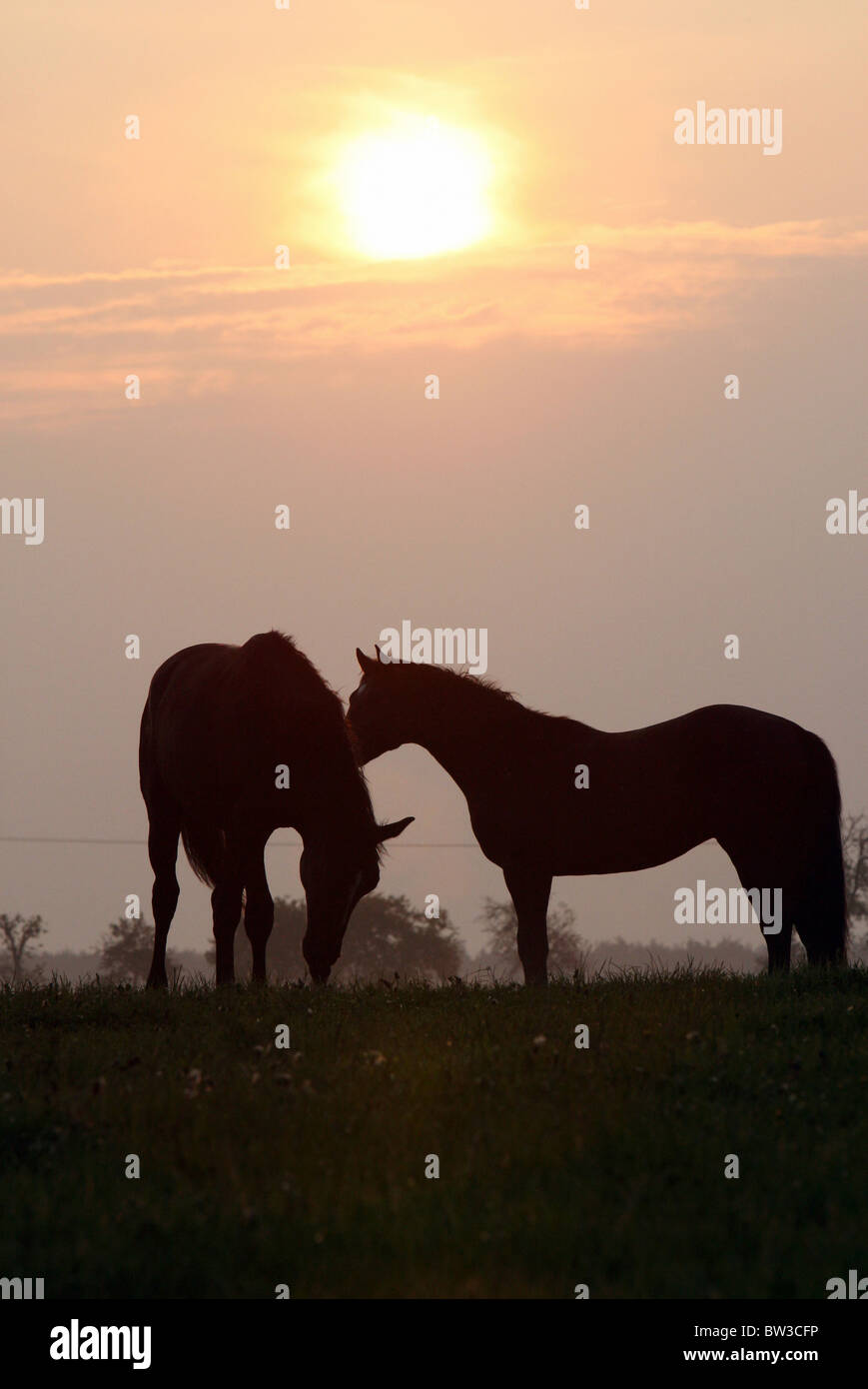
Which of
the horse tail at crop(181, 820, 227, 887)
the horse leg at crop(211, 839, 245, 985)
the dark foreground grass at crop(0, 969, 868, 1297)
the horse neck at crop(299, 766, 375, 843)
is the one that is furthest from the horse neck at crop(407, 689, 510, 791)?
the dark foreground grass at crop(0, 969, 868, 1297)

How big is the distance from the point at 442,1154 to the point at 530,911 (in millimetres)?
7768

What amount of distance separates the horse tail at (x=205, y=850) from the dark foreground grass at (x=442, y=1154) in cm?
565

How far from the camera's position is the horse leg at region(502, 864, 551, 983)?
13641mm

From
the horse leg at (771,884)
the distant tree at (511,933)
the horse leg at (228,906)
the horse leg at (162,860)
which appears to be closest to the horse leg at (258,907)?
the horse leg at (228,906)

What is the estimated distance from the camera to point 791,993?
10.8m

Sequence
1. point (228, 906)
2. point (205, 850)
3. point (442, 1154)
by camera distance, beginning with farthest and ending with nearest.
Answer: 1. point (205, 850)
2. point (228, 906)
3. point (442, 1154)

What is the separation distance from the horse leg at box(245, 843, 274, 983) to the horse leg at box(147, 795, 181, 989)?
1.16 m

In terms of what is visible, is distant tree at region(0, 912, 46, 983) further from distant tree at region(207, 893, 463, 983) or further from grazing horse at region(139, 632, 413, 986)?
grazing horse at region(139, 632, 413, 986)

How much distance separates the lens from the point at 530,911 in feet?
46.5

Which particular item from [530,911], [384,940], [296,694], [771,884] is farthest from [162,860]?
[384,940]

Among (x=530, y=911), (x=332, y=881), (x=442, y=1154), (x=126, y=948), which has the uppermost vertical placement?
(x=332, y=881)

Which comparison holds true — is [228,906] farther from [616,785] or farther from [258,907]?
[616,785]

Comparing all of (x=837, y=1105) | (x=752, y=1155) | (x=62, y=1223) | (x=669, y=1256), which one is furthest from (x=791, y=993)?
(x=62, y=1223)
